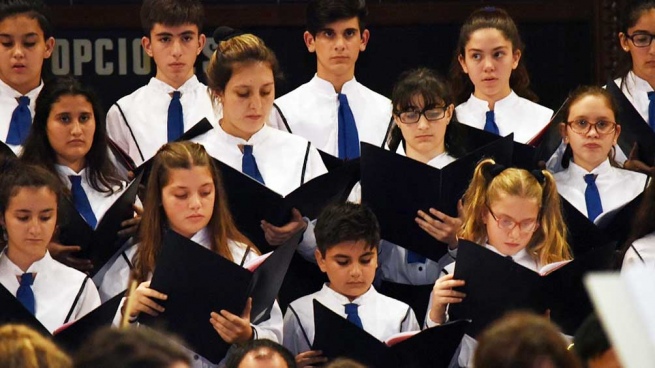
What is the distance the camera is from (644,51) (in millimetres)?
5195

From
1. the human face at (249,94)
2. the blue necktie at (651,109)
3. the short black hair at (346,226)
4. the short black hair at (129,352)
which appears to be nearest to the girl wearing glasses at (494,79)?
the blue necktie at (651,109)

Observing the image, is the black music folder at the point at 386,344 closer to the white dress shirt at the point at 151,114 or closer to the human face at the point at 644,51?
the white dress shirt at the point at 151,114

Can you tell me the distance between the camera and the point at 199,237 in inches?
168

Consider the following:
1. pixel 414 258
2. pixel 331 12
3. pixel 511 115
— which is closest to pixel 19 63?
pixel 331 12

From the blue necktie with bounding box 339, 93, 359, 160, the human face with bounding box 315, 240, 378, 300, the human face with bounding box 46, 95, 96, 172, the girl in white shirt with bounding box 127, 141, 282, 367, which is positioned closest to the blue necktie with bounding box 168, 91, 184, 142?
the human face with bounding box 46, 95, 96, 172

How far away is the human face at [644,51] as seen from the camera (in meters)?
5.19

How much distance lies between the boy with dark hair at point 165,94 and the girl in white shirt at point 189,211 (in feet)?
2.32

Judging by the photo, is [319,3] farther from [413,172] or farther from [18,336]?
[18,336]

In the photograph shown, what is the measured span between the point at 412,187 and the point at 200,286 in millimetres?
897

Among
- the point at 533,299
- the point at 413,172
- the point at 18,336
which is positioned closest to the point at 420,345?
the point at 533,299

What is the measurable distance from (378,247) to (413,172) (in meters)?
0.37

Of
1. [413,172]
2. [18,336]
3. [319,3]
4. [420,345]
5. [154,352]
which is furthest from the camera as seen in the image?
[319,3]

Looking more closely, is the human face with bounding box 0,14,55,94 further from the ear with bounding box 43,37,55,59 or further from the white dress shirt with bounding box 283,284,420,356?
the white dress shirt with bounding box 283,284,420,356

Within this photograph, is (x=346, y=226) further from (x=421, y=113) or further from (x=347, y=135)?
(x=347, y=135)
